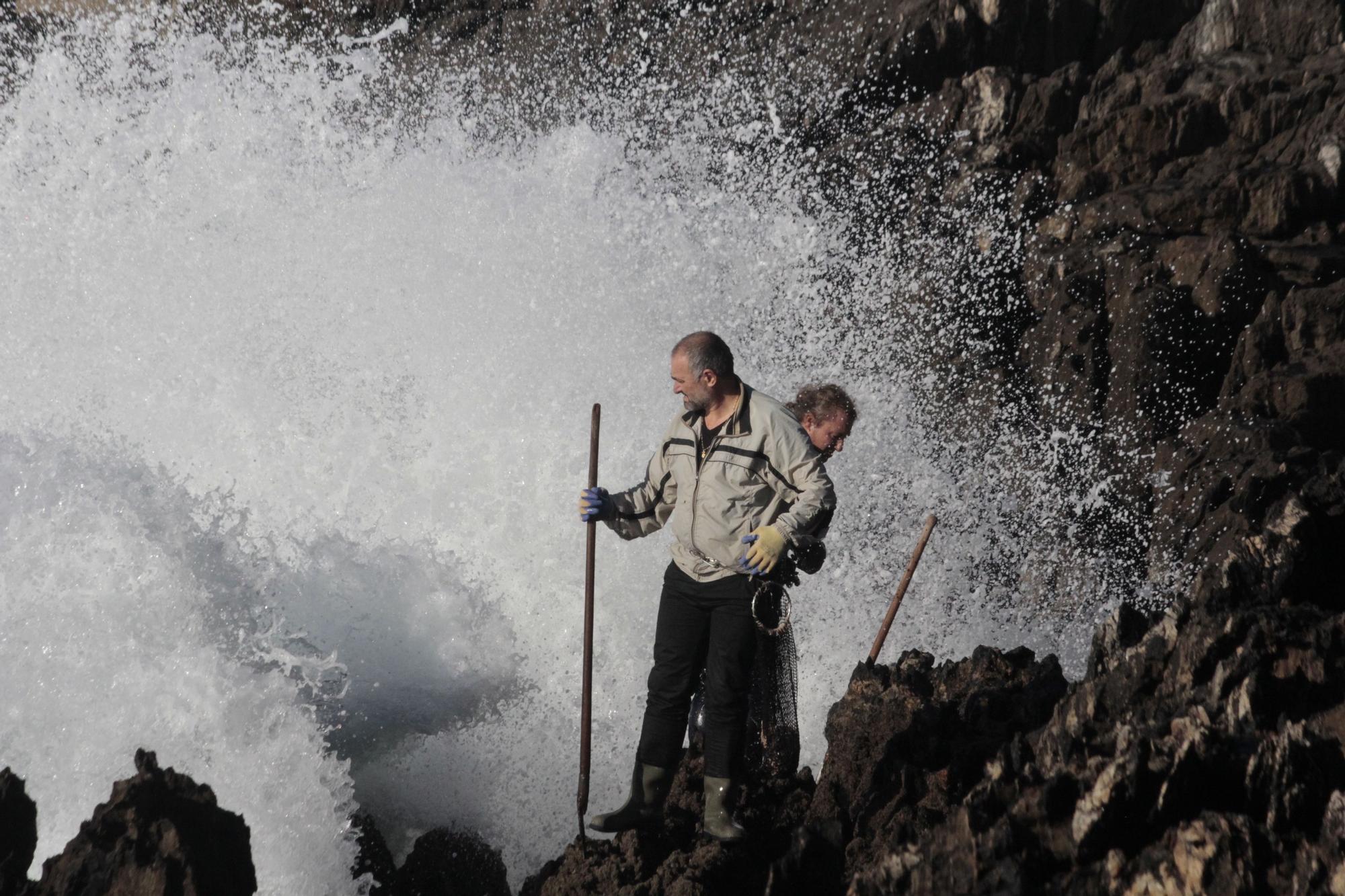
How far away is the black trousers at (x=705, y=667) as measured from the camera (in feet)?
11.4

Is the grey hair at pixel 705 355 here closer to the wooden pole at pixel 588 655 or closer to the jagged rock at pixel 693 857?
the wooden pole at pixel 588 655

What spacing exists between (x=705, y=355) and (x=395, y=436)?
5586mm

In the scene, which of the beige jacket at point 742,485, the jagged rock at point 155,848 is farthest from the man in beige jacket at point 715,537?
the jagged rock at point 155,848

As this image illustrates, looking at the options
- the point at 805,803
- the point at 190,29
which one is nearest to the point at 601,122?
the point at 190,29

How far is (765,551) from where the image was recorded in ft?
10.6

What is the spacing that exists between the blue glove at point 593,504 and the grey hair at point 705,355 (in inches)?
22.7

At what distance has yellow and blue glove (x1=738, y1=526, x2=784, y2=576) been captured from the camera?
322 centimetres

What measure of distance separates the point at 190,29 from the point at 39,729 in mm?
14475

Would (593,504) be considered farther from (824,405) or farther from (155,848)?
(155,848)

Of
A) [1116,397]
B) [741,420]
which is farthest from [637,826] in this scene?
[1116,397]

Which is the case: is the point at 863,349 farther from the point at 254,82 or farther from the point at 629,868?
the point at 629,868

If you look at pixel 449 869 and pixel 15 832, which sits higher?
pixel 15 832

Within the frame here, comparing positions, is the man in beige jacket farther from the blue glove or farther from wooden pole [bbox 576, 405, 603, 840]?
wooden pole [bbox 576, 405, 603, 840]

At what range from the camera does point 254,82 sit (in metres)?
11.3
